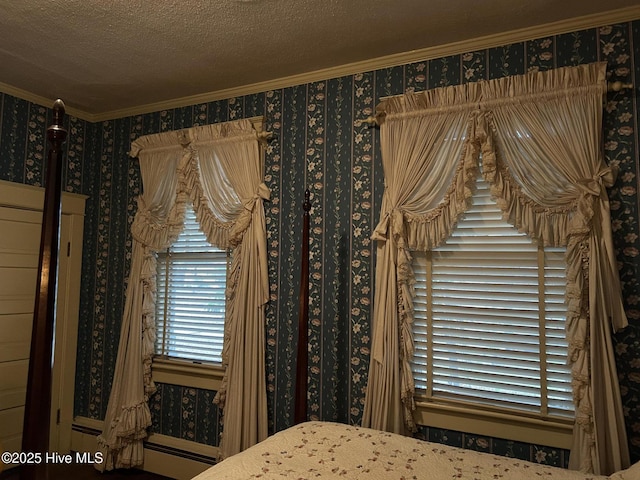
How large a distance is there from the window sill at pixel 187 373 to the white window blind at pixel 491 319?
4.78 ft

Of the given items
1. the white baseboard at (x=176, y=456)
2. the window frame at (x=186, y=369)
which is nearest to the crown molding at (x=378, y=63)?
the window frame at (x=186, y=369)

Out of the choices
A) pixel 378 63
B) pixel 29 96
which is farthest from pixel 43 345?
pixel 29 96

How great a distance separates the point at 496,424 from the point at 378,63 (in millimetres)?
2193

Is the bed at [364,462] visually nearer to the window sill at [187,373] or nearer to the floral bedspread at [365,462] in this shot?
the floral bedspread at [365,462]

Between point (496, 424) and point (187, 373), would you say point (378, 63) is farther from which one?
point (187, 373)

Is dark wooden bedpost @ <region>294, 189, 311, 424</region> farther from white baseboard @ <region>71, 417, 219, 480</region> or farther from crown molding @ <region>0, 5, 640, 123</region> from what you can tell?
crown molding @ <region>0, 5, 640, 123</region>

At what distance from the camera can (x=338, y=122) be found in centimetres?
298

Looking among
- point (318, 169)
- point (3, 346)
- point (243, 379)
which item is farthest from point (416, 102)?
point (3, 346)

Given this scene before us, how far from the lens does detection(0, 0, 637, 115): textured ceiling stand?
2.29 metres

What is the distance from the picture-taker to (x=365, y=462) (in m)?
1.87

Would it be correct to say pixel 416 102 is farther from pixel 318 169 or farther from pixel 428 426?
pixel 428 426

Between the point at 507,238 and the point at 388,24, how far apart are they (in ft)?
4.31

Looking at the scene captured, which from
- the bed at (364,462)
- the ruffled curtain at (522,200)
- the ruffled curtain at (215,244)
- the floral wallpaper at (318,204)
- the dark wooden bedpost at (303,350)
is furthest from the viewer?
the ruffled curtain at (215,244)

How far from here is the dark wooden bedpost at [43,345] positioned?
1168 millimetres
